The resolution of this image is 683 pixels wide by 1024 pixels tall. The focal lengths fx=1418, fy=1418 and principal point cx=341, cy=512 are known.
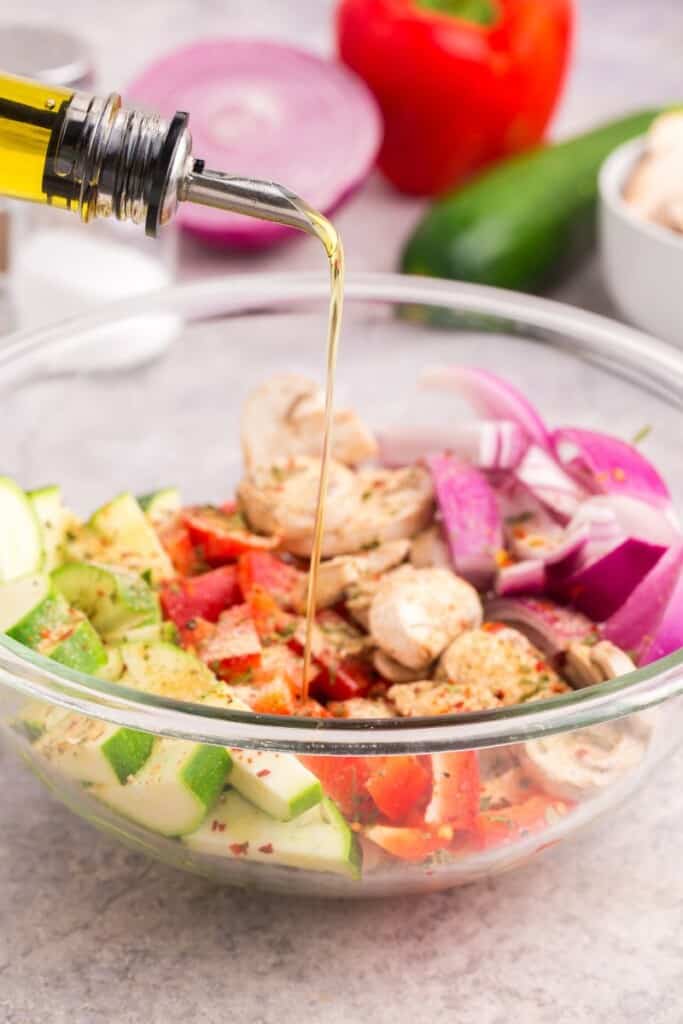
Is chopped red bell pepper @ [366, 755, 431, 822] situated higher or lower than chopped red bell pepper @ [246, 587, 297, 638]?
higher

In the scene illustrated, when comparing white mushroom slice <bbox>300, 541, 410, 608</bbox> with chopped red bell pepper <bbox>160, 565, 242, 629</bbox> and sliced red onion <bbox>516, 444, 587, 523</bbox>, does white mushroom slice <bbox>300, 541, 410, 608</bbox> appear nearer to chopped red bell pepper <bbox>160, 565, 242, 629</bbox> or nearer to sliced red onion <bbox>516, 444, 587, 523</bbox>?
chopped red bell pepper <bbox>160, 565, 242, 629</bbox>

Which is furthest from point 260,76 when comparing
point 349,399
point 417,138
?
point 349,399

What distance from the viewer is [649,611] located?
1.34m

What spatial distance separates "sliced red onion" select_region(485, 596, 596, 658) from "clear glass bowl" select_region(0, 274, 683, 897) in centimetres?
20

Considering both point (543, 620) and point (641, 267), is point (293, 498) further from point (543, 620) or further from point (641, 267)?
point (641, 267)

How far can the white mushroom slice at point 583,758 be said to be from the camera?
1081 millimetres

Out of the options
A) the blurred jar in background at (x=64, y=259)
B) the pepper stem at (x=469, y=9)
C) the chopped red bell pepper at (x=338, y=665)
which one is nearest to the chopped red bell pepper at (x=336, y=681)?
the chopped red bell pepper at (x=338, y=665)

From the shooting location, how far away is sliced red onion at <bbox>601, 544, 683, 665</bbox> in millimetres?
1312

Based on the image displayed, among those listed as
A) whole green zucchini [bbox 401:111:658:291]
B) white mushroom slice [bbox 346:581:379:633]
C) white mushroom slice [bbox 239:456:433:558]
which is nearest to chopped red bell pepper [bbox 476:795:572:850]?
white mushroom slice [bbox 346:581:379:633]

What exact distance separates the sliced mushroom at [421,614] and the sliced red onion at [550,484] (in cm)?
16

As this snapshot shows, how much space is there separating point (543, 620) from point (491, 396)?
0.99ft

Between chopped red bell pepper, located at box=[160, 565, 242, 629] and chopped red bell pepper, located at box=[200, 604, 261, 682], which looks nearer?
chopped red bell pepper, located at box=[200, 604, 261, 682]

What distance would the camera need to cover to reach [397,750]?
3.27ft

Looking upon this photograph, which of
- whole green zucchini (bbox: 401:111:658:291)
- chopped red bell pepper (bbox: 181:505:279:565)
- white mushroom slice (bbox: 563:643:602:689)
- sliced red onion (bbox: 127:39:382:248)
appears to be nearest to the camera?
white mushroom slice (bbox: 563:643:602:689)
